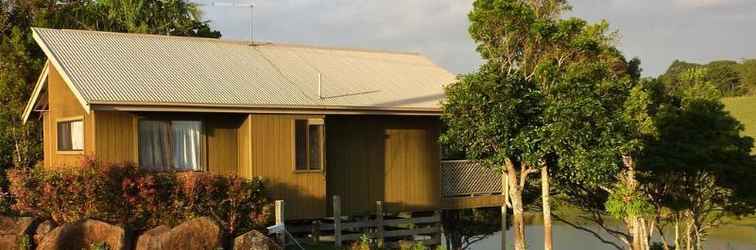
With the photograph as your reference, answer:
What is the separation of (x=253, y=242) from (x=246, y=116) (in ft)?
13.7

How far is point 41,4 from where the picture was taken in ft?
91.0

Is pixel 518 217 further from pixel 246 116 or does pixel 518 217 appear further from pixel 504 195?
pixel 246 116

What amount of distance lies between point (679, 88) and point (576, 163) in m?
12.4

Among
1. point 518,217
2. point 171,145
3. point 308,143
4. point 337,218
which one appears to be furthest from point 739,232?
point 171,145

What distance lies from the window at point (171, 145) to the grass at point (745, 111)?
48.8 metres

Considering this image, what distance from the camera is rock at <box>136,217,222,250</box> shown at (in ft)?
44.4

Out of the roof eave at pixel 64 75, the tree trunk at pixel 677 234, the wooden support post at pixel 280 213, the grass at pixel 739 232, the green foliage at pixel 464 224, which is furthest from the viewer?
the grass at pixel 739 232

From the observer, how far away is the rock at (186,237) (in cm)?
1353

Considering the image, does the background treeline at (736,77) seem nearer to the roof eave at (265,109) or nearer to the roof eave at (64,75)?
the roof eave at (265,109)

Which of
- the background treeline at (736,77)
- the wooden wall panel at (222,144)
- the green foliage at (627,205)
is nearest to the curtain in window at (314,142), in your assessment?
the wooden wall panel at (222,144)

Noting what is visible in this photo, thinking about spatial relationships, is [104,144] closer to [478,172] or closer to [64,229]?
[64,229]

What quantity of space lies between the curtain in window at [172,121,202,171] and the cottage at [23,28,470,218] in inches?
0.9

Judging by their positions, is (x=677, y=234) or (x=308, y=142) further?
(x=677, y=234)

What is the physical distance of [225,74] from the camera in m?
18.6
